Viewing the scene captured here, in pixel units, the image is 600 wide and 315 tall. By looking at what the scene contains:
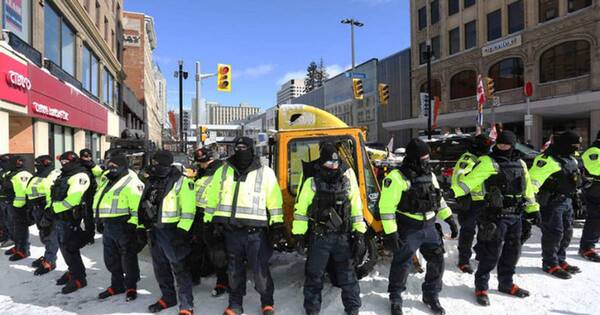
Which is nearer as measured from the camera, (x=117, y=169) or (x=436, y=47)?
(x=117, y=169)

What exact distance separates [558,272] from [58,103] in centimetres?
1559

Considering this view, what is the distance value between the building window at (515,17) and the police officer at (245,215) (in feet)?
86.1

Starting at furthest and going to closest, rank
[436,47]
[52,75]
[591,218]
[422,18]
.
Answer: [422,18]
[436,47]
[52,75]
[591,218]

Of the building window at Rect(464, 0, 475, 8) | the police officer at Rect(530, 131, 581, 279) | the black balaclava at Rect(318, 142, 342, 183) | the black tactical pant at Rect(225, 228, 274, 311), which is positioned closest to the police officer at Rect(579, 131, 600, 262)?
the police officer at Rect(530, 131, 581, 279)

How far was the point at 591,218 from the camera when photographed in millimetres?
5652

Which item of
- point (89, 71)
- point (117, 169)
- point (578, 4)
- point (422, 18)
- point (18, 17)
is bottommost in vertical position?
point (117, 169)

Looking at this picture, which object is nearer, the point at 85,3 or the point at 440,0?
the point at 85,3

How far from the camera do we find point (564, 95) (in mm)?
21016

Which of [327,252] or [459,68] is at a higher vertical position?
[459,68]

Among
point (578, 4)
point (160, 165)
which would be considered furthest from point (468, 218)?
point (578, 4)

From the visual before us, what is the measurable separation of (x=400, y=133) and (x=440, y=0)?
38.5ft

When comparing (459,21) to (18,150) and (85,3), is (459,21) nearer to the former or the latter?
(85,3)

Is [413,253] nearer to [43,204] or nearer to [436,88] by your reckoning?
[43,204]

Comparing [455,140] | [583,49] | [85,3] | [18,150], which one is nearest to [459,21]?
[583,49]
